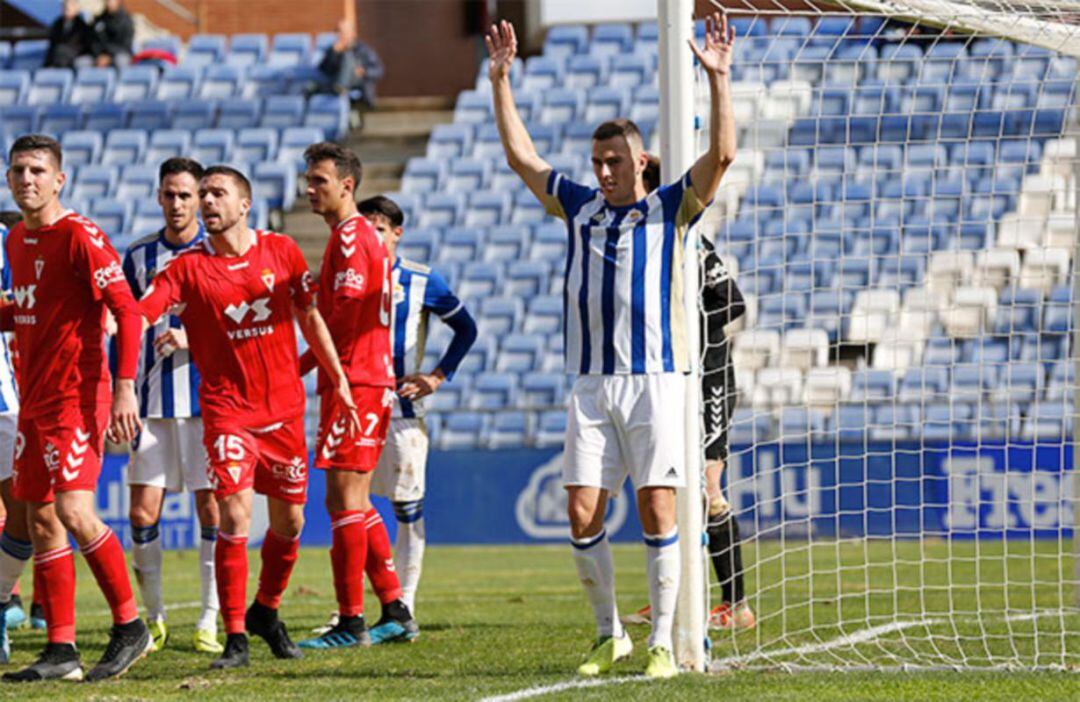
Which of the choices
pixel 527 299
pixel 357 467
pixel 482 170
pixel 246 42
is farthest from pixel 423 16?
pixel 357 467

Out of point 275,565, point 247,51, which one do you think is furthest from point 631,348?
point 247,51

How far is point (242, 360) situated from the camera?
7.50m

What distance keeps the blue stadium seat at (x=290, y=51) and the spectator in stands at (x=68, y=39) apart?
117 inches

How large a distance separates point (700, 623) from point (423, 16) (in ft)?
91.9

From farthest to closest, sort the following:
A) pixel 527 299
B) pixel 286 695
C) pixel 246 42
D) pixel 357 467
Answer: pixel 246 42 → pixel 527 299 → pixel 357 467 → pixel 286 695

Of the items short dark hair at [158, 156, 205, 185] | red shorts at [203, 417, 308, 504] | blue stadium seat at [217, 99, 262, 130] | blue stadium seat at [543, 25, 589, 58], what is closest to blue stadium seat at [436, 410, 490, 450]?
blue stadium seat at [217, 99, 262, 130]

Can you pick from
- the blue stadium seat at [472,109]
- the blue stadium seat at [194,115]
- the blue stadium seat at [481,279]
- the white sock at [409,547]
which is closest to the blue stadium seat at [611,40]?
the blue stadium seat at [472,109]

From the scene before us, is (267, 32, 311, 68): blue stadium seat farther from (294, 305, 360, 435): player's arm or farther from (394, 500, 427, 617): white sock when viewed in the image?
(294, 305, 360, 435): player's arm

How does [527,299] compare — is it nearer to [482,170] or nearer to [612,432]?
[482,170]

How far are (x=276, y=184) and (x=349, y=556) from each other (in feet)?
54.0

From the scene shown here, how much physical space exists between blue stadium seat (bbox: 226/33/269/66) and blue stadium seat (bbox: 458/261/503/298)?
730 cm

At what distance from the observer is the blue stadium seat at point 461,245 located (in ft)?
74.8

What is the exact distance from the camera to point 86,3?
98.2ft

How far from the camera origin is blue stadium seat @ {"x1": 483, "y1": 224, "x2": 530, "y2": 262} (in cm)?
2281
